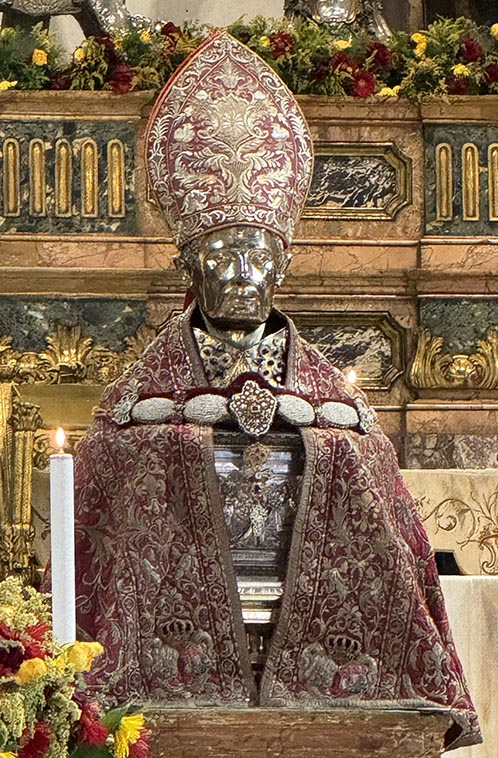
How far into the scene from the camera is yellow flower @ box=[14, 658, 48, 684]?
177 inches

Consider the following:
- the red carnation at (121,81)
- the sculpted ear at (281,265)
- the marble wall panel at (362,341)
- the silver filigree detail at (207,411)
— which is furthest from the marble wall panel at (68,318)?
the silver filigree detail at (207,411)

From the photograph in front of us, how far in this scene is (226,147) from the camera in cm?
721

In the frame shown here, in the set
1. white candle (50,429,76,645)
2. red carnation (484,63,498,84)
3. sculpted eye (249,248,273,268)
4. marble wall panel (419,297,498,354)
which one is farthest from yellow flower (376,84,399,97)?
white candle (50,429,76,645)

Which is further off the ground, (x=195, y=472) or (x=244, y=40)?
(x=244, y=40)

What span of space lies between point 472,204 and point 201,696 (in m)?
4.27

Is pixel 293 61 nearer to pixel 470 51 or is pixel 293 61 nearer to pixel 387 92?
pixel 387 92

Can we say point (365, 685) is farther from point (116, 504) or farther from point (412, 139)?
point (412, 139)

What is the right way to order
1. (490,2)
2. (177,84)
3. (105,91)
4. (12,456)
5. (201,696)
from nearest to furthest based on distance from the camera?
(201,696) → (177,84) → (12,456) → (105,91) → (490,2)

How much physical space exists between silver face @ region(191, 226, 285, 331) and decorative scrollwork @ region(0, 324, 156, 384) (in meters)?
3.25

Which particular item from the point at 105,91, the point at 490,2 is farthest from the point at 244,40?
the point at 490,2

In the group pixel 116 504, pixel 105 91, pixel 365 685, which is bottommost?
pixel 365 685

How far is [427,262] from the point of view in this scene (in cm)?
1058

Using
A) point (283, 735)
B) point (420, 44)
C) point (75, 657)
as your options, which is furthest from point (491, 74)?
point (75, 657)

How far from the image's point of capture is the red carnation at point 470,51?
35.0 feet
